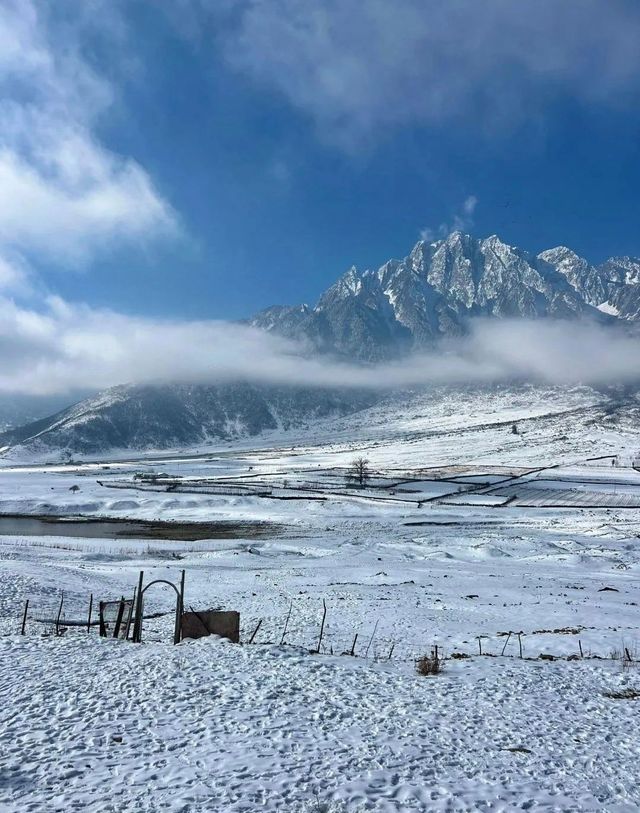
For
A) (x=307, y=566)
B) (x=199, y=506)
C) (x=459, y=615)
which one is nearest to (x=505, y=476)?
(x=199, y=506)

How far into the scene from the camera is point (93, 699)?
12695 millimetres

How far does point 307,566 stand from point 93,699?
37185 millimetres

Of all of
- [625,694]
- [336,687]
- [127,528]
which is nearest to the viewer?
[336,687]

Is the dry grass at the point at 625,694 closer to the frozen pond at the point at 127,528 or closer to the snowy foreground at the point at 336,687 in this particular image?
the snowy foreground at the point at 336,687

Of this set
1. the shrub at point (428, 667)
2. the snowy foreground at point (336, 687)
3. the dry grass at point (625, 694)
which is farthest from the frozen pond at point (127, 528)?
the dry grass at point (625, 694)

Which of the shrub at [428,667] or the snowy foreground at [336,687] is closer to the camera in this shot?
the snowy foreground at [336,687]

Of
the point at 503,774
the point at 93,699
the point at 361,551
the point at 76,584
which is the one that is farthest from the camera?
the point at 361,551

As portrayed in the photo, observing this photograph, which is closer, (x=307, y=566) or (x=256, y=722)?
(x=256, y=722)

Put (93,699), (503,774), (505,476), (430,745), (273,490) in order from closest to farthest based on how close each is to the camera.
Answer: (503,774) → (430,745) → (93,699) → (273,490) → (505,476)

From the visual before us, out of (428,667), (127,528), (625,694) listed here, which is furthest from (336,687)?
(127,528)

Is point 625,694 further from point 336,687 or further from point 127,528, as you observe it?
point 127,528

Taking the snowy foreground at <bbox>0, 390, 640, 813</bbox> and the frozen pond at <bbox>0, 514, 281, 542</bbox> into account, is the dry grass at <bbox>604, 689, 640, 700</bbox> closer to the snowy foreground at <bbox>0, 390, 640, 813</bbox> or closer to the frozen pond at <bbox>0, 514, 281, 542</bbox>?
the snowy foreground at <bbox>0, 390, 640, 813</bbox>

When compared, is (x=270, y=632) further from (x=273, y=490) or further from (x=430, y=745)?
(x=273, y=490)

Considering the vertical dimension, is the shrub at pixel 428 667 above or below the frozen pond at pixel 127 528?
above
